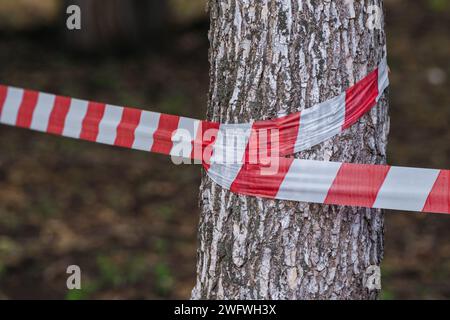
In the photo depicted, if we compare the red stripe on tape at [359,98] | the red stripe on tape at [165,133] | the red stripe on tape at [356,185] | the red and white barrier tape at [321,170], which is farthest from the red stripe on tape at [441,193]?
the red stripe on tape at [165,133]

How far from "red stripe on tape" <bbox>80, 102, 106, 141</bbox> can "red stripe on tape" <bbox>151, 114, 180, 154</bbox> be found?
1.49 feet

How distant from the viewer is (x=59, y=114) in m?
4.03

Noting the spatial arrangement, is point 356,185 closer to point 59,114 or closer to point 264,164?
point 264,164

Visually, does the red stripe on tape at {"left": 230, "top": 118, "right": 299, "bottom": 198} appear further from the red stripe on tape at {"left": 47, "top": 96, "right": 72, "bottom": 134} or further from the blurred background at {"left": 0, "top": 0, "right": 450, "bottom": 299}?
the blurred background at {"left": 0, "top": 0, "right": 450, "bottom": 299}

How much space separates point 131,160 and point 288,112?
440 cm

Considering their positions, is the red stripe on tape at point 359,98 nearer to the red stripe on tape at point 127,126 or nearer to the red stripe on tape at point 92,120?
the red stripe on tape at point 127,126

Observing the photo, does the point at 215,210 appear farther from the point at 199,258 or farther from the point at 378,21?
the point at 378,21

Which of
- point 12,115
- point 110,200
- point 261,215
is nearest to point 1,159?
point 110,200

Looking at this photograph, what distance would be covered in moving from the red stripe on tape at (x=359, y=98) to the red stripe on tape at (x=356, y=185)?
17 centimetres

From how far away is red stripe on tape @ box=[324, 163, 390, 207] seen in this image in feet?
9.18

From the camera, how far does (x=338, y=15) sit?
2.72 metres

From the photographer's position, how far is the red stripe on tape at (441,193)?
2.83 meters

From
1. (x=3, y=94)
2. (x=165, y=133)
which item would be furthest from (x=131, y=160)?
(x=165, y=133)

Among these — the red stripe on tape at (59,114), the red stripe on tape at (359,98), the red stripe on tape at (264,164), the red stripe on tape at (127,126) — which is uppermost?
the red stripe on tape at (59,114)
